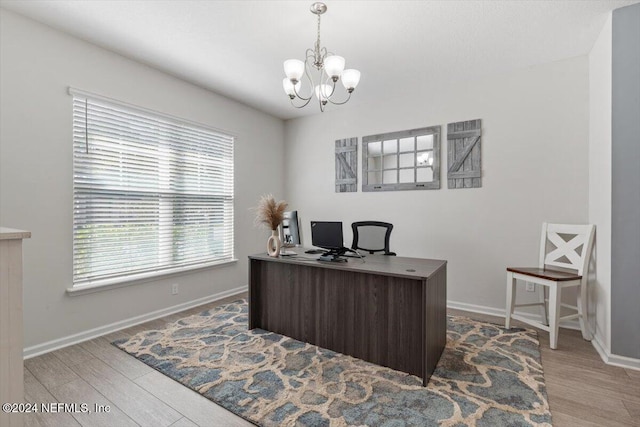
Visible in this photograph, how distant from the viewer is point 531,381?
2.07 m

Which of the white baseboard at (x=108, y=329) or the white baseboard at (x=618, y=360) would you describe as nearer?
the white baseboard at (x=618, y=360)

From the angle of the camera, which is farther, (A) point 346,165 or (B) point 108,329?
(A) point 346,165

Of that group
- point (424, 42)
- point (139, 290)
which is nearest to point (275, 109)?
point (424, 42)

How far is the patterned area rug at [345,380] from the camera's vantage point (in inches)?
68.3

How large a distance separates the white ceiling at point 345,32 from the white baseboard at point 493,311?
2641mm

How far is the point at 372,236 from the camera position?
3.51m

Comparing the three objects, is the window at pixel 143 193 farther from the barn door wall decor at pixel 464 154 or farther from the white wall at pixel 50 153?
the barn door wall decor at pixel 464 154

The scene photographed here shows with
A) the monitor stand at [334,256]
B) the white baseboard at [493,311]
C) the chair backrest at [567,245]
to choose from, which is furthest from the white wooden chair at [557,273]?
the monitor stand at [334,256]

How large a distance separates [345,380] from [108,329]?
235 cm

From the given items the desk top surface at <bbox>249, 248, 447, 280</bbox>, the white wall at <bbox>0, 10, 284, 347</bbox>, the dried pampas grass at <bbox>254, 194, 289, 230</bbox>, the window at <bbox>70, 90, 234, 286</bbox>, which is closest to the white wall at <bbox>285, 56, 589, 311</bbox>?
the desk top surface at <bbox>249, 248, 447, 280</bbox>

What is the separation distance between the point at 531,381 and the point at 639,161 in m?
1.77

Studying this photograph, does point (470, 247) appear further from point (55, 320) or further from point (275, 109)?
point (55, 320)

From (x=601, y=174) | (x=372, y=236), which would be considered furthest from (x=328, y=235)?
(x=601, y=174)

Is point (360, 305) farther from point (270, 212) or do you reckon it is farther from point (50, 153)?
point (50, 153)
